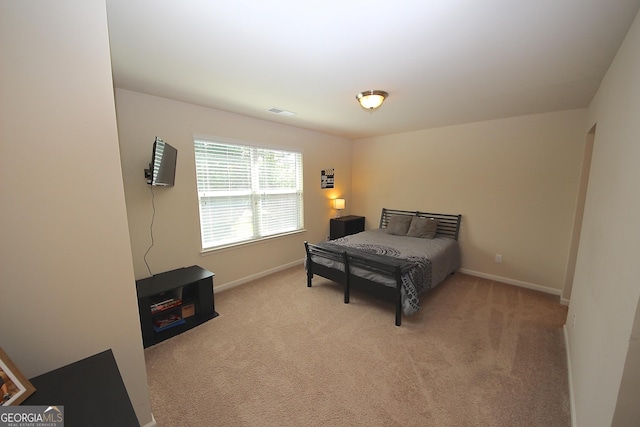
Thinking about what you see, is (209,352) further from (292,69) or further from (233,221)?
(292,69)

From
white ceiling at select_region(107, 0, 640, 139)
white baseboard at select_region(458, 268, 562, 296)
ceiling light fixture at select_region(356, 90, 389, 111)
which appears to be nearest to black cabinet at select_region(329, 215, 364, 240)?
white baseboard at select_region(458, 268, 562, 296)

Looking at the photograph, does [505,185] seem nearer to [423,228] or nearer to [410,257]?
[423,228]

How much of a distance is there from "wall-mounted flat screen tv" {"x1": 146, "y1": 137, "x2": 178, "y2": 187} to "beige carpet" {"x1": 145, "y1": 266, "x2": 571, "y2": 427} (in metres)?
1.58

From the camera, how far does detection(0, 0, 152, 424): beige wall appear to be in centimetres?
96

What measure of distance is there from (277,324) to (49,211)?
2.07 metres

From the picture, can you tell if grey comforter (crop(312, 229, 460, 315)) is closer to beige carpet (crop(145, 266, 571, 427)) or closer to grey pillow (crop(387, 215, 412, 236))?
grey pillow (crop(387, 215, 412, 236))

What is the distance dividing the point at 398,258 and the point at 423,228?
1296 millimetres

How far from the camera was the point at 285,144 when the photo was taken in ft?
12.8

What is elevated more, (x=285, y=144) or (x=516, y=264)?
(x=285, y=144)

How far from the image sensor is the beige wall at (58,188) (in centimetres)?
96

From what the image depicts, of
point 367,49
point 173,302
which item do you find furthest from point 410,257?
point 173,302

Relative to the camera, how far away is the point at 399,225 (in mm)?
4230

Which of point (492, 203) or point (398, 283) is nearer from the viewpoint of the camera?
point (398, 283)

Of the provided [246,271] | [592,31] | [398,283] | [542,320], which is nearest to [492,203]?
[542,320]
